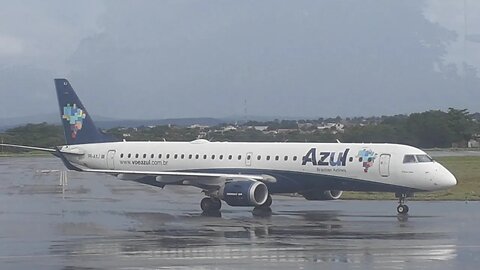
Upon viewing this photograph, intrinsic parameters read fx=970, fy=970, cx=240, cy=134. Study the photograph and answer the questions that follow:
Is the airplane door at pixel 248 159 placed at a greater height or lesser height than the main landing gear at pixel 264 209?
greater

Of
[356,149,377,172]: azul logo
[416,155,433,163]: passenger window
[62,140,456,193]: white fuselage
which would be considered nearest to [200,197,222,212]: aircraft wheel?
[62,140,456,193]: white fuselage

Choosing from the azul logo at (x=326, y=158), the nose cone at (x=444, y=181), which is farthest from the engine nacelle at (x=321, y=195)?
the nose cone at (x=444, y=181)

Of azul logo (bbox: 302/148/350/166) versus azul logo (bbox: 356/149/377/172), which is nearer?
azul logo (bbox: 356/149/377/172)

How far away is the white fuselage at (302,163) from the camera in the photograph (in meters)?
32.7

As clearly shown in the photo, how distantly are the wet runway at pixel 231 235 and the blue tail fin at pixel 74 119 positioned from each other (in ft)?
8.39

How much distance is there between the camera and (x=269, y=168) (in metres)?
34.9

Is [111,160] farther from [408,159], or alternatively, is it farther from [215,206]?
[408,159]

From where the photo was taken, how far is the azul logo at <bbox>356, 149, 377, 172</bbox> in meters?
33.0

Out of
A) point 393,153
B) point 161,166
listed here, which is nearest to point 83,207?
point 161,166

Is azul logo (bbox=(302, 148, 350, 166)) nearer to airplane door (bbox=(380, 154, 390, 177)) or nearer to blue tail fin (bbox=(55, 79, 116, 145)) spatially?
airplane door (bbox=(380, 154, 390, 177))

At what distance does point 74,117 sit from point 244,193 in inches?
440

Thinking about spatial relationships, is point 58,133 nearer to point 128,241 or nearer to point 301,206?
point 301,206

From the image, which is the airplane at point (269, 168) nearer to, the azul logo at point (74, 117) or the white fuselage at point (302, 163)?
the white fuselage at point (302, 163)

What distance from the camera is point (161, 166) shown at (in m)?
37.4
